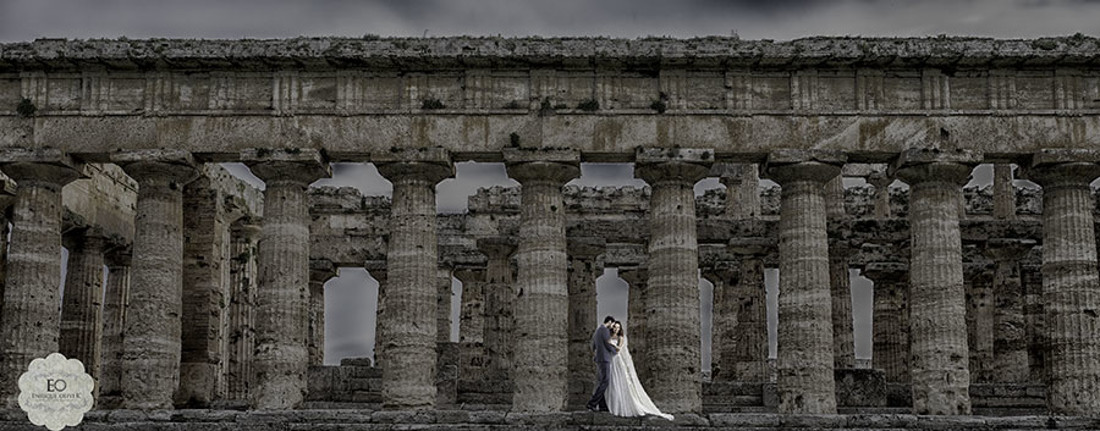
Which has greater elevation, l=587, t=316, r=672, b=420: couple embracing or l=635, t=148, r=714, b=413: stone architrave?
l=635, t=148, r=714, b=413: stone architrave

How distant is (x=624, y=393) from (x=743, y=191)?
1725 cm

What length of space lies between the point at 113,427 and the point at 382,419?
5.16 m

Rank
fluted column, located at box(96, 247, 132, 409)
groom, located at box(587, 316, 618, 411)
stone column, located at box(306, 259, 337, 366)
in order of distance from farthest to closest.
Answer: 1. stone column, located at box(306, 259, 337, 366)
2. fluted column, located at box(96, 247, 132, 409)
3. groom, located at box(587, 316, 618, 411)

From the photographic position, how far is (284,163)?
33.0 m

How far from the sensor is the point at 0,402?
32656 mm

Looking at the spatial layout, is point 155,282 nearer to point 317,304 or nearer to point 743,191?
point 317,304

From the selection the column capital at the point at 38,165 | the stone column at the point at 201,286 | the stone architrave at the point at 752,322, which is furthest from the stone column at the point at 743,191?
the column capital at the point at 38,165

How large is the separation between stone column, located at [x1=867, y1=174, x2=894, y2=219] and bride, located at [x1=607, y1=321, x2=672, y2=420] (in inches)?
681

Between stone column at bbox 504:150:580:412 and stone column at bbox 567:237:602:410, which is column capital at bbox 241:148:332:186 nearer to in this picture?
stone column at bbox 504:150:580:412

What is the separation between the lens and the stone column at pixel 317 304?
4534 cm

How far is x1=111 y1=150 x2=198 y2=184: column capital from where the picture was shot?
108ft

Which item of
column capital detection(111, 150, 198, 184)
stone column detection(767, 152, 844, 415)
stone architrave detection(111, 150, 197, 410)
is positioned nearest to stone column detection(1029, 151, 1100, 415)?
stone column detection(767, 152, 844, 415)

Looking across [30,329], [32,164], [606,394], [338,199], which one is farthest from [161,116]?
[338,199]

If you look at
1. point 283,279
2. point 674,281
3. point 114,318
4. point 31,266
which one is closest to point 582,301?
point 674,281
